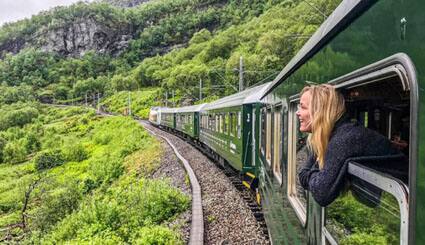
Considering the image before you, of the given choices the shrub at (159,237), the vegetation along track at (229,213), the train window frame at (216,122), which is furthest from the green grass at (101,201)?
the train window frame at (216,122)

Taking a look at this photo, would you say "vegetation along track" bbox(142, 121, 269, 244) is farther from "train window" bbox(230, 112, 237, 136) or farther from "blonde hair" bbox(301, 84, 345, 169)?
"blonde hair" bbox(301, 84, 345, 169)

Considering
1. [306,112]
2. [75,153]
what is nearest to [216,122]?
[306,112]

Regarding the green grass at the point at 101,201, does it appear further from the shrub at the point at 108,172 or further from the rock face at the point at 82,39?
the rock face at the point at 82,39

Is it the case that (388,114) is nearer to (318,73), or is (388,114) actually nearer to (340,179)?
(340,179)

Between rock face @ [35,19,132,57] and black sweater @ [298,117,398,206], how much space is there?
17604cm

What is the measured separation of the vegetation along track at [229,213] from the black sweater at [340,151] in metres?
5.75

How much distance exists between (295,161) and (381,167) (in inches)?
80.8

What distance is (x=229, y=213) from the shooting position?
365 inches

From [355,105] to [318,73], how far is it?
0.73 m

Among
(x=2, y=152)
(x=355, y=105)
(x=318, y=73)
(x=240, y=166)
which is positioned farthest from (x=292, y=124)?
(x=2, y=152)

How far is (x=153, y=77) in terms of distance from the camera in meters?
105

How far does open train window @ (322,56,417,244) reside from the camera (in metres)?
1.44

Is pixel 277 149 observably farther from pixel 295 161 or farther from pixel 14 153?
pixel 14 153

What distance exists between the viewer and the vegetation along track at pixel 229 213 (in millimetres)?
7840
